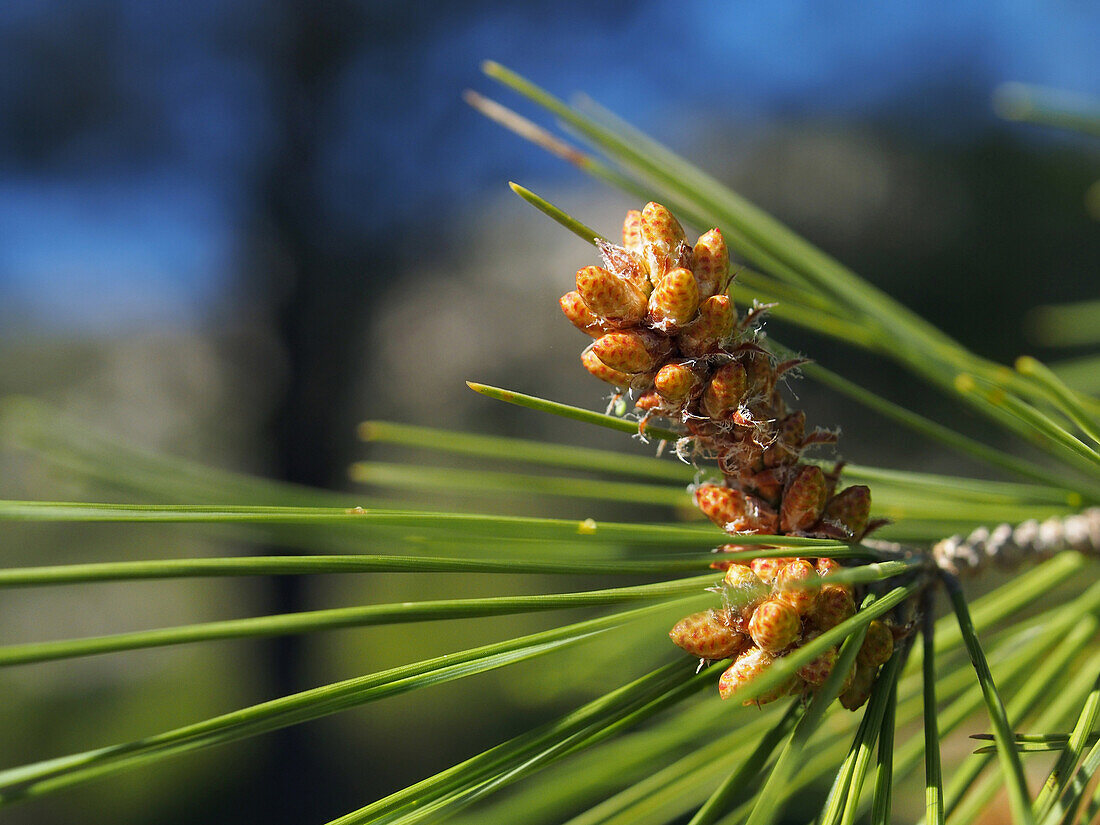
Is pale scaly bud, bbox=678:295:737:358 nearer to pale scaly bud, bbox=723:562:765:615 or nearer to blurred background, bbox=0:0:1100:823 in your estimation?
pale scaly bud, bbox=723:562:765:615

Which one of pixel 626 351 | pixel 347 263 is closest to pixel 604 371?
pixel 626 351

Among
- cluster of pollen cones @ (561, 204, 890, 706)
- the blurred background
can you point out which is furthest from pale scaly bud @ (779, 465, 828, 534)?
the blurred background

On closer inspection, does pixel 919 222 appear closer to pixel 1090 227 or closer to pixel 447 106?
pixel 1090 227

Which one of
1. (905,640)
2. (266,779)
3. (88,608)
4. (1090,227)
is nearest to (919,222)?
(1090,227)

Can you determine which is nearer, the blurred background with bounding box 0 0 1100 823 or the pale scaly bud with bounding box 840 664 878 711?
the pale scaly bud with bounding box 840 664 878 711

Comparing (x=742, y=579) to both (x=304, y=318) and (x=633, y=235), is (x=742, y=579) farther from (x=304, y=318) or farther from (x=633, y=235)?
(x=304, y=318)

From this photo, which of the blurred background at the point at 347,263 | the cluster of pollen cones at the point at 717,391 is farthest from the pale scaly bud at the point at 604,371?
the blurred background at the point at 347,263

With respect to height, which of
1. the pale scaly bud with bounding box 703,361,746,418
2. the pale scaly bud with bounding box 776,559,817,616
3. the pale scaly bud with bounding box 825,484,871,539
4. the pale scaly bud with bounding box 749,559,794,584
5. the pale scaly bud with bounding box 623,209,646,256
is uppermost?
the pale scaly bud with bounding box 623,209,646,256
